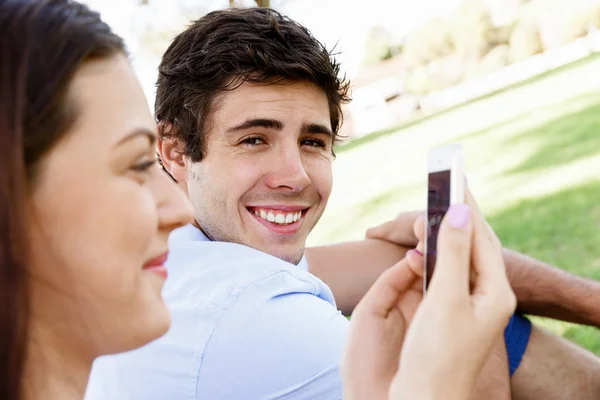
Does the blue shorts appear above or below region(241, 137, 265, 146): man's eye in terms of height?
below

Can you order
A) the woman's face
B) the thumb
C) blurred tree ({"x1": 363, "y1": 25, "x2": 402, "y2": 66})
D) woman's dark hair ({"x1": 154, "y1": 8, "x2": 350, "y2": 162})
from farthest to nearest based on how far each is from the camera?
blurred tree ({"x1": 363, "y1": 25, "x2": 402, "y2": 66}) < woman's dark hair ({"x1": 154, "y1": 8, "x2": 350, "y2": 162}) < the thumb < the woman's face

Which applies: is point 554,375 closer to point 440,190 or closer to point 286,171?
point 286,171

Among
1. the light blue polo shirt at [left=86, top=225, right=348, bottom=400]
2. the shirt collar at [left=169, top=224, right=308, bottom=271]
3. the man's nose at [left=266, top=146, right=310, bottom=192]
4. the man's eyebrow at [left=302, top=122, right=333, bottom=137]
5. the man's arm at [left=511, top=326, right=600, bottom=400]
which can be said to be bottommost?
the man's arm at [left=511, top=326, right=600, bottom=400]

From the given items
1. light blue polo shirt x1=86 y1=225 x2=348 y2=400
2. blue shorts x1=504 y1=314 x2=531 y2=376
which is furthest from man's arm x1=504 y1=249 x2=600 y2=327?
light blue polo shirt x1=86 y1=225 x2=348 y2=400

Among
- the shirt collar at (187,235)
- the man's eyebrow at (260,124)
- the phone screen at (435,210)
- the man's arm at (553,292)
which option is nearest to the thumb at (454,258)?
the phone screen at (435,210)

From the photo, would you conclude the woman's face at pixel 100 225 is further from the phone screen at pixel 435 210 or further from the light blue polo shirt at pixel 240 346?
the light blue polo shirt at pixel 240 346

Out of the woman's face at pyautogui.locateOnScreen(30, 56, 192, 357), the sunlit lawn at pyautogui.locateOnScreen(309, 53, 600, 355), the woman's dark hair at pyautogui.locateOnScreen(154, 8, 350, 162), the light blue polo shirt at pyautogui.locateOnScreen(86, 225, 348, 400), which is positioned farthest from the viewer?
the sunlit lawn at pyautogui.locateOnScreen(309, 53, 600, 355)

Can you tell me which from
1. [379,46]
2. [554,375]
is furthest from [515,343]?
[379,46]

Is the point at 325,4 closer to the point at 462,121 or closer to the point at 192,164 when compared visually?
the point at 462,121

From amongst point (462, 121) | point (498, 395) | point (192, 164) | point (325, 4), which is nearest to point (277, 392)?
point (498, 395)

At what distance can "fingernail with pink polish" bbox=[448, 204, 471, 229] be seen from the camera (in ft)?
3.86

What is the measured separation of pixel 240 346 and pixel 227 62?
1069 mm

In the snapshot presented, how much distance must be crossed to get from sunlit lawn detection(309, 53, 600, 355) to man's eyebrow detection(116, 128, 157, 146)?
119 inches

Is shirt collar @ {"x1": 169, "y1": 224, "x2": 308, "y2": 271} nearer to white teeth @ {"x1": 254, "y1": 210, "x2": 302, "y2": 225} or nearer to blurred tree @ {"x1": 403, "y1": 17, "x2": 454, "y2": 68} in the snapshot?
white teeth @ {"x1": 254, "y1": 210, "x2": 302, "y2": 225}
